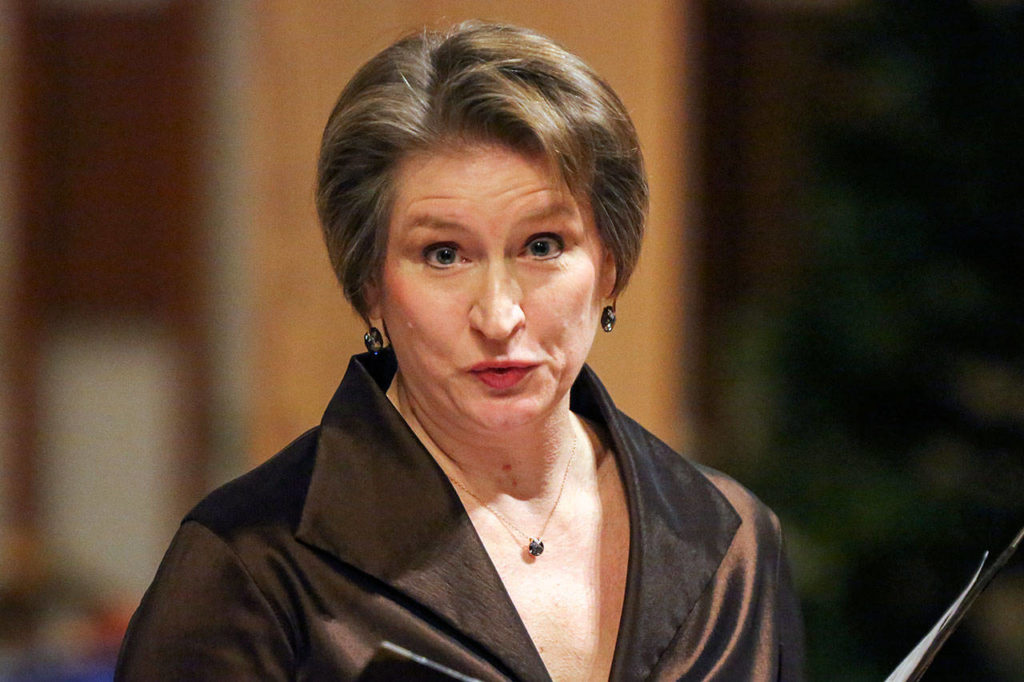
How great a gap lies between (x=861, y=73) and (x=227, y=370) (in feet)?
5.98

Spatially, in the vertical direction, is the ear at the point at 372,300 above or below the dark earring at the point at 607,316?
above

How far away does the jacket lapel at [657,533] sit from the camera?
4.12ft

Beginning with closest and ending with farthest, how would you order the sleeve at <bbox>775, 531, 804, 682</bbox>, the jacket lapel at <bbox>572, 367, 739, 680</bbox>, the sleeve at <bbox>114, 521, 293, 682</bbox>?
the sleeve at <bbox>114, 521, 293, 682</bbox> → the jacket lapel at <bbox>572, 367, 739, 680</bbox> → the sleeve at <bbox>775, 531, 804, 682</bbox>

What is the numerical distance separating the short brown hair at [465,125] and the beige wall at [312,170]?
1219mm

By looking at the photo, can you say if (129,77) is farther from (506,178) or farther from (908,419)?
(506,178)

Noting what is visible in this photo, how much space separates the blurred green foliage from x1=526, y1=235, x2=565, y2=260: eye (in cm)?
144

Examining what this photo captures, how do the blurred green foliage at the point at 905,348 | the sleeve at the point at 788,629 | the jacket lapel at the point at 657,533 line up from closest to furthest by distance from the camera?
the jacket lapel at the point at 657,533 < the sleeve at the point at 788,629 < the blurred green foliage at the point at 905,348

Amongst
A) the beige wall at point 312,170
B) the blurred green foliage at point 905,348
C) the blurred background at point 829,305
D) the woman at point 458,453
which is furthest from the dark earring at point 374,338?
the blurred green foliage at point 905,348

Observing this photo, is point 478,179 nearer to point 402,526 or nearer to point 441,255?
point 441,255

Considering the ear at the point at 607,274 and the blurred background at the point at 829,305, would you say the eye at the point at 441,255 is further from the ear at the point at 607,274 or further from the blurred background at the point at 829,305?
the blurred background at the point at 829,305

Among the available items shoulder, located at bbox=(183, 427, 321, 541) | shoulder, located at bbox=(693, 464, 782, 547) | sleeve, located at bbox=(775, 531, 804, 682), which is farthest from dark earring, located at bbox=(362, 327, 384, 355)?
sleeve, located at bbox=(775, 531, 804, 682)

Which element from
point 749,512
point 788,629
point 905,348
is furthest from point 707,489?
point 905,348

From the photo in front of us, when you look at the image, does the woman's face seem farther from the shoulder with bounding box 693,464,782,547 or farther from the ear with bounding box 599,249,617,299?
the shoulder with bounding box 693,464,782,547

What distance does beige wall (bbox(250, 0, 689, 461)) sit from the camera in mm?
2508
